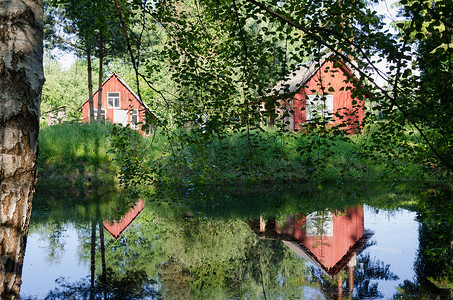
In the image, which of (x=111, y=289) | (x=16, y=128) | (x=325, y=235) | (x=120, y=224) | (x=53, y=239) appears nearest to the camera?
(x=16, y=128)

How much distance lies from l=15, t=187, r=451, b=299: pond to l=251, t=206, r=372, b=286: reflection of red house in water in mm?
30

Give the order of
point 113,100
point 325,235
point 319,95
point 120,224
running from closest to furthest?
point 319,95
point 325,235
point 120,224
point 113,100

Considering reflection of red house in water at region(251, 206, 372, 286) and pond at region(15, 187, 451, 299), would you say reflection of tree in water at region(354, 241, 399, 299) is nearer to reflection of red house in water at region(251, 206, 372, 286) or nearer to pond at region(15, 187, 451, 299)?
pond at region(15, 187, 451, 299)

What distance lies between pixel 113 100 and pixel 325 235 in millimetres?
32567

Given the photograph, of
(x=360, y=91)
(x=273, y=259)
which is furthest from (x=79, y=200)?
(x=360, y=91)

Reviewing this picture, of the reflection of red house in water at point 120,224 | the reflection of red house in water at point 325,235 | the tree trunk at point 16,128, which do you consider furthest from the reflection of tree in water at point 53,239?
the tree trunk at point 16,128

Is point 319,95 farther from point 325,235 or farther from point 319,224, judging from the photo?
point 319,224

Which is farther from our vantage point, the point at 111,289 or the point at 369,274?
the point at 369,274

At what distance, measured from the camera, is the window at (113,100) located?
39.3m

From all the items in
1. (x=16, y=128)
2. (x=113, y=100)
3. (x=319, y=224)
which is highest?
(x=113, y=100)

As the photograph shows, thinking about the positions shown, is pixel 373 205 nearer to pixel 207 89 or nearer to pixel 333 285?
pixel 333 285

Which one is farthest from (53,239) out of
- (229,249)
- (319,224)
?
(319,224)

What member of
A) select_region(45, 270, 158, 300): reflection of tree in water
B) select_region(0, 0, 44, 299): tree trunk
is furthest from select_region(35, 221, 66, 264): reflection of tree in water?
select_region(0, 0, 44, 299): tree trunk

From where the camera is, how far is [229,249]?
32.6ft
